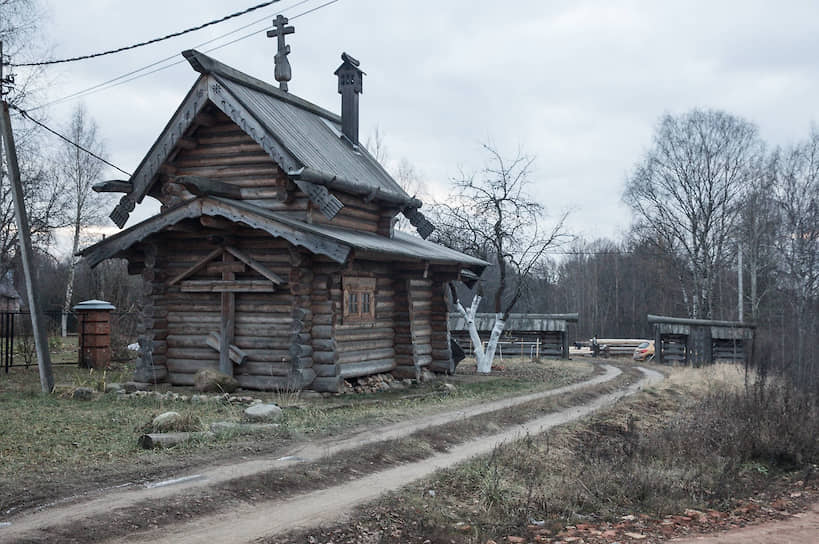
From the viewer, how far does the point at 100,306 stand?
23062 millimetres

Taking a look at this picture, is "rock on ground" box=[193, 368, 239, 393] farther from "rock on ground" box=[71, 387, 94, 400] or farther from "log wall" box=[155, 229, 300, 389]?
"rock on ground" box=[71, 387, 94, 400]

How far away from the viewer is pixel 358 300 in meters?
18.2

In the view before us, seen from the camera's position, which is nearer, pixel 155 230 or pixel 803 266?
pixel 155 230

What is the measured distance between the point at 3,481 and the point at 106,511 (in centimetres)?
177

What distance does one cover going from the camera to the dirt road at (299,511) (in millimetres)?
Answer: 7129

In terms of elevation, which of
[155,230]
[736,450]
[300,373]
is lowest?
[736,450]

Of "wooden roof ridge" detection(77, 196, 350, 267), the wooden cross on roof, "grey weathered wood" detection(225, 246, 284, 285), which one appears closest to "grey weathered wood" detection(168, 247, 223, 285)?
"grey weathered wood" detection(225, 246, 284, 285)

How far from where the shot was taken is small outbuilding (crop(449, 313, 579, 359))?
1393 inches

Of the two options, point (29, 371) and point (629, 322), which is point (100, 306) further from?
point (629, 322)

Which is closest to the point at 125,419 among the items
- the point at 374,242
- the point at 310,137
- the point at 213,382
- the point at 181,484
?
the point at 213,382

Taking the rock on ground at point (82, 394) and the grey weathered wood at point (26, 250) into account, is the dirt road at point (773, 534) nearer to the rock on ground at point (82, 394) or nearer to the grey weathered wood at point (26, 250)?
the rock on ground at point (82, 394)

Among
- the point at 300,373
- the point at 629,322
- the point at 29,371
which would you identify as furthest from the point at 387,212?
the point at 629,322

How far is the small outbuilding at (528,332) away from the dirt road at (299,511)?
23.6m

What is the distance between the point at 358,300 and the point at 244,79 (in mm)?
6062
